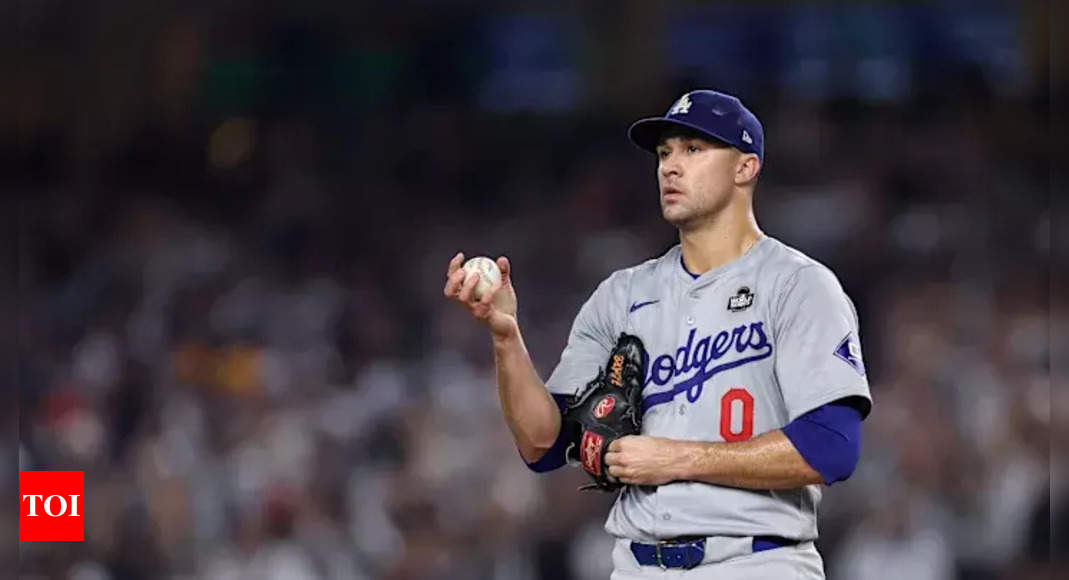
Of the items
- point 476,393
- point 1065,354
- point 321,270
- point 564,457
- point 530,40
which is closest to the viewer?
point 564,457

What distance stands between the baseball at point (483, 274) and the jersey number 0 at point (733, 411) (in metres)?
0.42

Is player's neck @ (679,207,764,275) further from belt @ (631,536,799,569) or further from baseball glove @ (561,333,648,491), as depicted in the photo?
belt @ (631,536,799,569)

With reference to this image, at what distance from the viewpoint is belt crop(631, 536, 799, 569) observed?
88.7 inches

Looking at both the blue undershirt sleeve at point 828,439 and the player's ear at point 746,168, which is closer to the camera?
the blue undershirt sleeve at point 828,439

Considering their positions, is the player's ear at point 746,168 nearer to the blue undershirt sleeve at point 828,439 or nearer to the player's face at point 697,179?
the player's face at point 697,179

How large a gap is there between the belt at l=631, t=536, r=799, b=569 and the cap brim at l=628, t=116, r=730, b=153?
66 cm

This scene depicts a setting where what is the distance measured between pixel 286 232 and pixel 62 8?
1682 millimetres

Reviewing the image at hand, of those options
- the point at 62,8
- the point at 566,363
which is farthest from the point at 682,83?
the point at 566,363

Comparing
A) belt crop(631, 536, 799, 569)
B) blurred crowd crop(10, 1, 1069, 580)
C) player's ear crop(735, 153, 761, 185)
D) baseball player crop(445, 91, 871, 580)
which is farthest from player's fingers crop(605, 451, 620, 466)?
blurred crowd crop(10, 1, 1069, 580)

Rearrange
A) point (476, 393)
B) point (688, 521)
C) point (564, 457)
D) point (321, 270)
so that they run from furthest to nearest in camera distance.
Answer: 1. point (321, 270)
2. point (476, 393)
3. point (564, 457)
4. point (688, 521)

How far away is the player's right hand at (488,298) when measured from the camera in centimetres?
225

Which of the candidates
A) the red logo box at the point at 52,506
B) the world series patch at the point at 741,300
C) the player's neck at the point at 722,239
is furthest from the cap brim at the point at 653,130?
the red logo box at the point at 52,506

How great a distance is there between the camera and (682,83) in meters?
6.14

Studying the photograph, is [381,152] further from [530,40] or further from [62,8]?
[62,8]
